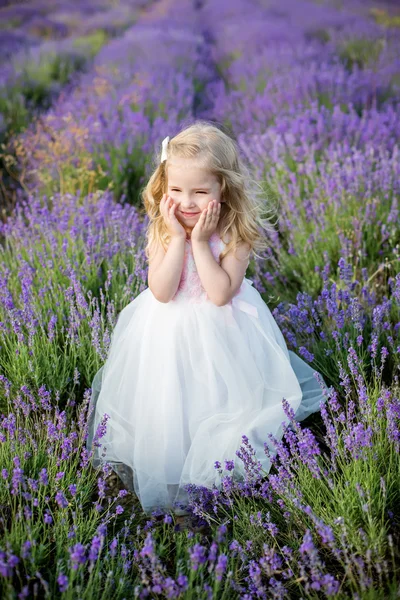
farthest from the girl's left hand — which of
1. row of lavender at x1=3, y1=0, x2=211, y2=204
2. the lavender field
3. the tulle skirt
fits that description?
row of lavender at x1=3, y1=0, x2=211, y2=204

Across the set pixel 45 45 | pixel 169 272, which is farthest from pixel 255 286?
pixel 45 45

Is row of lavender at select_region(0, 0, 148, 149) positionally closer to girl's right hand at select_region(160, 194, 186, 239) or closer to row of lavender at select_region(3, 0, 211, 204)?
row of lavender at select_region(3, 0, 211, 204)

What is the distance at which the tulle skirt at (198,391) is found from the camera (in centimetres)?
200

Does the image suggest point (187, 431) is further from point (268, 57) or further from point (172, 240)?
point (268, 57)

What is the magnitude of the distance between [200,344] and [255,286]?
3.15ft

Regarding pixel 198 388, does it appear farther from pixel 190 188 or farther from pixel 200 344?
pixel 190 188

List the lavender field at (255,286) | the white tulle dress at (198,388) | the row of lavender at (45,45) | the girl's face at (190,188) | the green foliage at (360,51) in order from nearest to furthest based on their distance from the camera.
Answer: the lavender field at (255,286), the girl's face at (190,188), the white tulle dress at (198,388), the row of lavender at (45,45), the green foliage at (360,51)

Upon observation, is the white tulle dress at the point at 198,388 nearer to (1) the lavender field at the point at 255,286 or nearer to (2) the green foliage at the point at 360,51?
(1) the lavender field at the point at 255,286

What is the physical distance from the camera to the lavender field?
5.09ft

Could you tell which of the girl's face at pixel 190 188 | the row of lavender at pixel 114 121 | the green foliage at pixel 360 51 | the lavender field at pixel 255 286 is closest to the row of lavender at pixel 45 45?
the lavender field at pixel 255 286

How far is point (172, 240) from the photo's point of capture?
192 cm

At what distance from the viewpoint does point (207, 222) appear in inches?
73.9

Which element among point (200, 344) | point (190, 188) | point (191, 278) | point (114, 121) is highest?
point (190, 188)

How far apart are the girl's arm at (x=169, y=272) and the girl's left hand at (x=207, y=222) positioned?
2.1 inches
